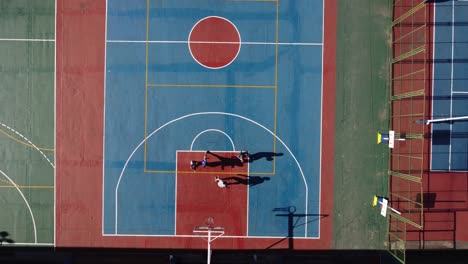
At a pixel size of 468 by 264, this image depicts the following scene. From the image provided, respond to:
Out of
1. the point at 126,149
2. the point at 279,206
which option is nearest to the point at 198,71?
the point at 126,149

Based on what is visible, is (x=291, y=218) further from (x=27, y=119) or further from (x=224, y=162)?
(x=27, y=119)

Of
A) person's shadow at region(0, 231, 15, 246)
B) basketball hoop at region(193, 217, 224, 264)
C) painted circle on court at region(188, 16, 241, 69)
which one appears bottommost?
person's shadow at region(0, 231, 15, 246)

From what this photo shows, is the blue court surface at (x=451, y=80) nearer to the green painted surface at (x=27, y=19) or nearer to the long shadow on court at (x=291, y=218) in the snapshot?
the long shadow on court at (x=291, y=218)

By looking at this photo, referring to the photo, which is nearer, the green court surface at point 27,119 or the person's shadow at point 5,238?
the green court surface at point 27,119

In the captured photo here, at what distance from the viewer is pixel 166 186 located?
10.1m

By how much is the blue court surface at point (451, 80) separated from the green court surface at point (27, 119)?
10.6m

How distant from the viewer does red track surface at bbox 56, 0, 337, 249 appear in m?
10.1

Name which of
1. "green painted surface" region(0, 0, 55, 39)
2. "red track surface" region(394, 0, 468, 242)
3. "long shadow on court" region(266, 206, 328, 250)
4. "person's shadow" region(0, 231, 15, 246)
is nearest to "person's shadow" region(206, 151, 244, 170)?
"long shadow on court" region(266, 206, 328, 250)

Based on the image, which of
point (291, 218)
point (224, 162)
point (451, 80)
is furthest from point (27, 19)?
point (451, 80)

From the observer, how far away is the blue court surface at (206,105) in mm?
10070

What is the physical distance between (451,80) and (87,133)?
33.4ft

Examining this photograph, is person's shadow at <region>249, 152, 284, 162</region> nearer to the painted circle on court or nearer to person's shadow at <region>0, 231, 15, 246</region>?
the painted circle on court

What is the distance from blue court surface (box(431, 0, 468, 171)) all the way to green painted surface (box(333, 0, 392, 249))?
135cm

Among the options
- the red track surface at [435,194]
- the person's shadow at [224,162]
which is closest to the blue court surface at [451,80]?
the red track surface at [435,194]
